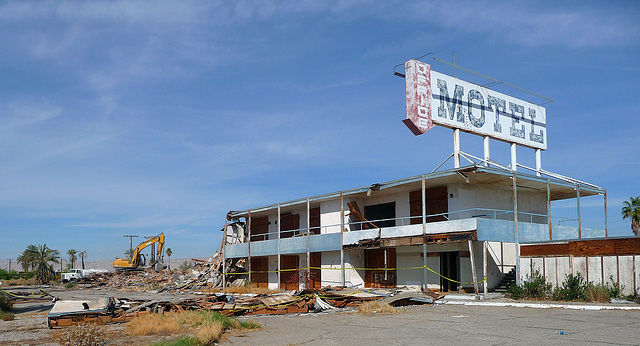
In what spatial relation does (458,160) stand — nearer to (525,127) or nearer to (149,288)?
(525,127)

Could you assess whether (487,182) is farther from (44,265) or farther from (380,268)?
(44,265)

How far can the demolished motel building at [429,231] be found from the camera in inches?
1053

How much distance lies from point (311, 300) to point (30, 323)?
9.89m

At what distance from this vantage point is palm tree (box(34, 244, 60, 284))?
72.3 meters

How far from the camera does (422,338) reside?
12555 millimetres

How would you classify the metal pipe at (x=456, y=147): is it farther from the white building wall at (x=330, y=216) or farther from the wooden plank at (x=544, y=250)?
the white building wall at (x=330, y=216)

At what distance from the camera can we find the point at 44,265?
77.1 m

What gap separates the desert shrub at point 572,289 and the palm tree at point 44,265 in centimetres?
6661

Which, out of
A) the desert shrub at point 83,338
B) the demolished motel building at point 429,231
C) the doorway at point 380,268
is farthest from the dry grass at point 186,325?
the doorway at point 380,268

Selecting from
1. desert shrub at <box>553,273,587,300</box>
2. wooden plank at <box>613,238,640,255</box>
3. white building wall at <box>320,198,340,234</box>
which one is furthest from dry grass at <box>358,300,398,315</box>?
white building wall at <box>320,198,340,234</box>

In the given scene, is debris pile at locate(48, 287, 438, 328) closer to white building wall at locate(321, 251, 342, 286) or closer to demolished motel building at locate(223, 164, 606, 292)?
demolished motel building at locate(223, 164, 606, 292)

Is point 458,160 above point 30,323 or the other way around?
above

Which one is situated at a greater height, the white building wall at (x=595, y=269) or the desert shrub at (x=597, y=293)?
the white building wall at (x=595, y=269)

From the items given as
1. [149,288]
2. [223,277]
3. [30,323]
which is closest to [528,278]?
[30,323]
